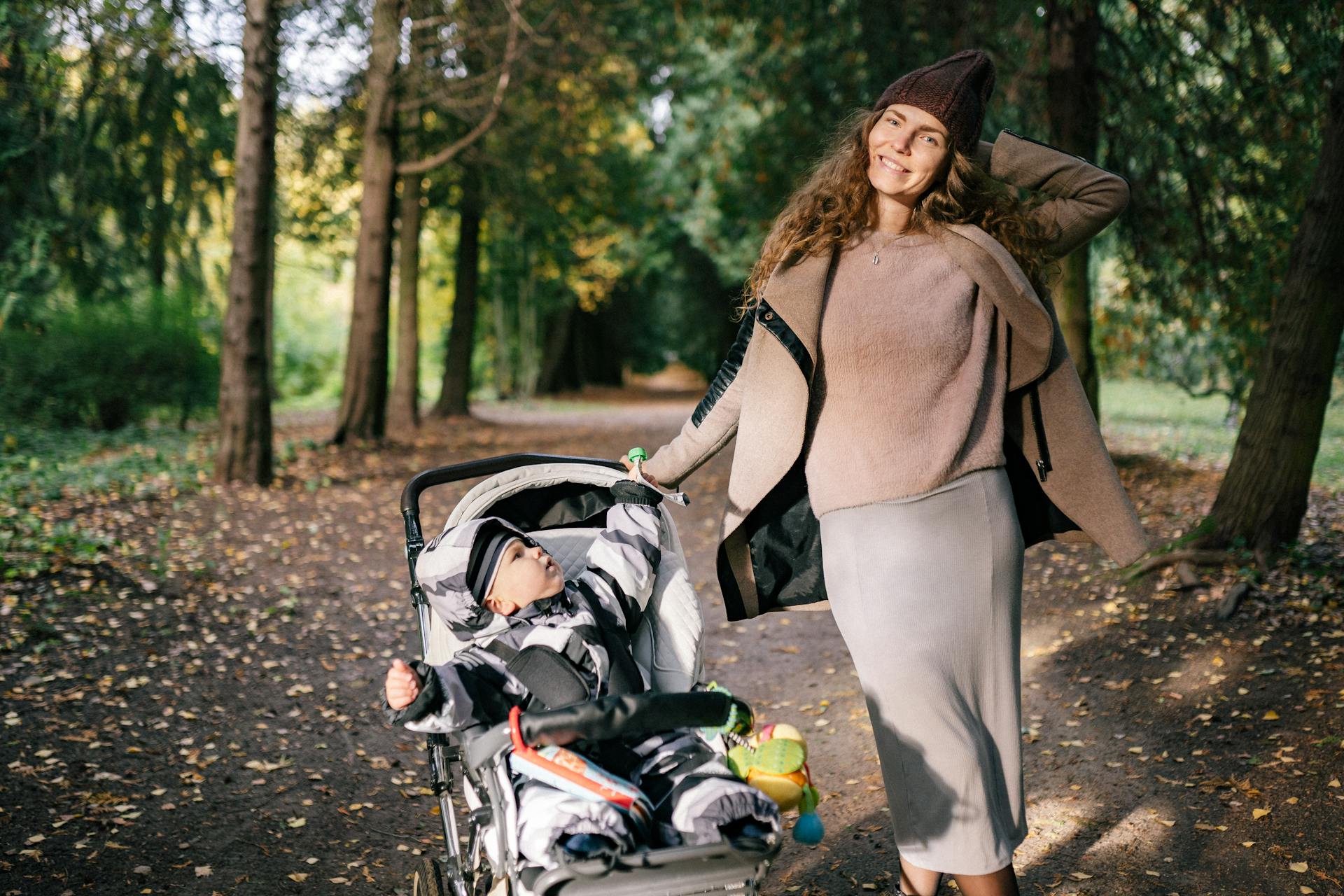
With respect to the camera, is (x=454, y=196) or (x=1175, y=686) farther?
(x=454, y=196)

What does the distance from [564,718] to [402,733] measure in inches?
134

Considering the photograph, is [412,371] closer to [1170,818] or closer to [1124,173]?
[1124,173]

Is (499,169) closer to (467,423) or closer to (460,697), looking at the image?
(467,423)

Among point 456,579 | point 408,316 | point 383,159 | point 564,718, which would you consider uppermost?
point 383,159

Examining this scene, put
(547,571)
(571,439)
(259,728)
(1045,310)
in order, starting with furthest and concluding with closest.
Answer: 1. (571,439)
2. (259,728)
3. (547,571)
4. (1045,310)

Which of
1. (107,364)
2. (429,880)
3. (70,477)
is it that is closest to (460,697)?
(429,880)

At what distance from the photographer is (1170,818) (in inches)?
161

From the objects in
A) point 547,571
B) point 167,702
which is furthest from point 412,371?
point 547,571

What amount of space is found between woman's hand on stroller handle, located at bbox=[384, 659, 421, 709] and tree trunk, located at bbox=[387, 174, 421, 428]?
1445cm

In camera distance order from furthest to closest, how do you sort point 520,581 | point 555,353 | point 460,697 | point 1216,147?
point 555,353
point 1216,147
point 520,581
point 460,697

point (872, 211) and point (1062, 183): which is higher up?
point (1062, 183)

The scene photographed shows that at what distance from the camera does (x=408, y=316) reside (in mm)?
16453

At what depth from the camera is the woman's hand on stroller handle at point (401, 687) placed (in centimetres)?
231

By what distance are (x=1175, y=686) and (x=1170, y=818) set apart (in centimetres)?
147
